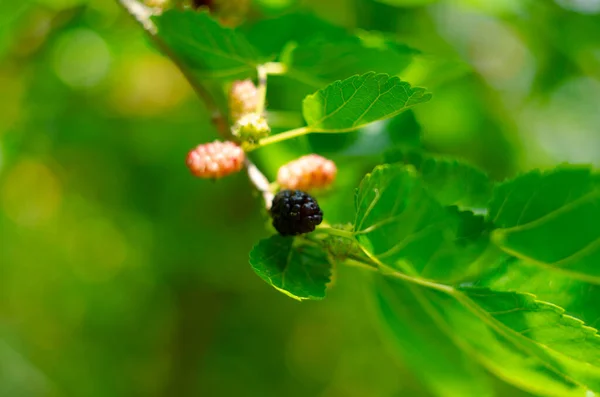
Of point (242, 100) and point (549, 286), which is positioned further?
point (242, 100)

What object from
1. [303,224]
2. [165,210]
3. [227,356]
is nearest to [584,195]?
[303,224]

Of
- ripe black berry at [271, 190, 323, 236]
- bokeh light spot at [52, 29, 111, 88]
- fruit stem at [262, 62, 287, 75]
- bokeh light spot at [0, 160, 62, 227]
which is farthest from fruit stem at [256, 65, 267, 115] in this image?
bokeh light spot at [0, 160, 62, 227]

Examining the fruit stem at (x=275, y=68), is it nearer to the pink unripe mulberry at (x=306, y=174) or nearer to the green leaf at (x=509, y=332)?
the pink unripe mulberry at (x=306, y=174)

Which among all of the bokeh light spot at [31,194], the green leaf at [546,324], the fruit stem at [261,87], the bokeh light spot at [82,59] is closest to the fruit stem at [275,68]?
the fruit stem at [261,87]

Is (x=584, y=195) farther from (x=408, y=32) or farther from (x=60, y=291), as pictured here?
(x=60, y=291)

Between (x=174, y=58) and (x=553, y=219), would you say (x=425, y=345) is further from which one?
(x=174, y=58)

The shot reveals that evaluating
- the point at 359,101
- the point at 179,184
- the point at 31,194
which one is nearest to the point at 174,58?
the point at 359,101

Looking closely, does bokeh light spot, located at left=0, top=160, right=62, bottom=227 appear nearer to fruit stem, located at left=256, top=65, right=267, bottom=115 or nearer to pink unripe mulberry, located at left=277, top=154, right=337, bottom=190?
fruit stem, located at left=256, top=65, right=267, bottom=115
